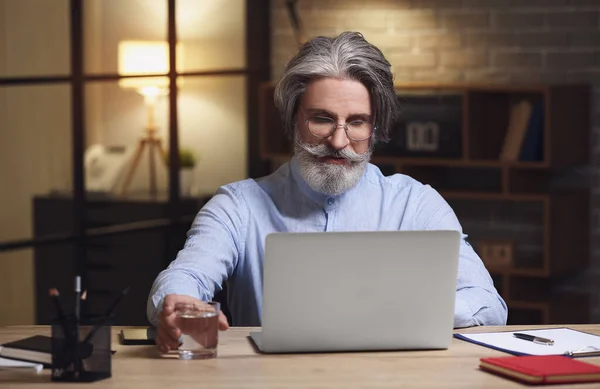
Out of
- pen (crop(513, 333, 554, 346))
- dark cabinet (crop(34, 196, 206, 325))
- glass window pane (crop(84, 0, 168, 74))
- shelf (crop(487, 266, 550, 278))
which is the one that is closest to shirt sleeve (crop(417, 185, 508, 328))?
pen (crop(513, 333, 554, 346))

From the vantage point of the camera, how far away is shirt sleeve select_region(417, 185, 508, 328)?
7.51 ft

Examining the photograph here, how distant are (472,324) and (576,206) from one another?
112 inches

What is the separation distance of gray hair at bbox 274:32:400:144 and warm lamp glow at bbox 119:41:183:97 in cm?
238

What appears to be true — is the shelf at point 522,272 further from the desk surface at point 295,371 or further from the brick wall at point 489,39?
the desk surface at point 295,371

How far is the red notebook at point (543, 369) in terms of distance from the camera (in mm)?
1798

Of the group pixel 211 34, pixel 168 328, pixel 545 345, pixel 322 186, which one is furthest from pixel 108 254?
pixel 545 345

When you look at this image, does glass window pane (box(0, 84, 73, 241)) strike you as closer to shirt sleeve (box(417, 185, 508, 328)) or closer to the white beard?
the white beard

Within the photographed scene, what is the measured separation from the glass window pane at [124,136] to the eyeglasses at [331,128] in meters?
2.36

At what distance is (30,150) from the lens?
14.8ft

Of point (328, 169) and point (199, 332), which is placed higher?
point (328, 169)

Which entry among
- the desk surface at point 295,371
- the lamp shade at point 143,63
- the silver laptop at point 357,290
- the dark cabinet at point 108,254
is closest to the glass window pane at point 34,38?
the lamp shade at point 143,63

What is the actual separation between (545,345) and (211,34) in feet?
11.4

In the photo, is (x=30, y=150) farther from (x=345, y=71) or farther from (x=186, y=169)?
(x=345, y=71)

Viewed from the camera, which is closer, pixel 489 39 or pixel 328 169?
pixel 328 169
